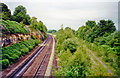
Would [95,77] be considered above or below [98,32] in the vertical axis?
below

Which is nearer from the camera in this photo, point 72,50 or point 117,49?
point 72,50

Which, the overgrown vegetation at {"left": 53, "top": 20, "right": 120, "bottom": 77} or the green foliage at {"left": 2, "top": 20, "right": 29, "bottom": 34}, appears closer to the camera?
the overgrown vegetation at {"left": 53, "top": 20, "right": 120, "bottom": 77}

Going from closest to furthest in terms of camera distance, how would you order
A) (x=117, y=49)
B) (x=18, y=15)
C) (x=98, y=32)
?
(x=117, y=49)
(x=98, y=32)
(x=18, y=15)

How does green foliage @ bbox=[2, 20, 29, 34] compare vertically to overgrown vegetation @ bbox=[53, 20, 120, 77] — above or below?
above

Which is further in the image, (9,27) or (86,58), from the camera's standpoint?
(9,27)

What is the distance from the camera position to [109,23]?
861 inches

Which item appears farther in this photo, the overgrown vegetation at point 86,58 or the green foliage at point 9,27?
the green foliage at point 9,27

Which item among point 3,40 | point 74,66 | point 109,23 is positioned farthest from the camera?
point 109,23

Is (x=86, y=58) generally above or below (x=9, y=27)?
below

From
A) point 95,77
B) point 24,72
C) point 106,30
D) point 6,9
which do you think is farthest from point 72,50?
point 6,9

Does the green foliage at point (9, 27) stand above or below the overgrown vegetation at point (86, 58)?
above

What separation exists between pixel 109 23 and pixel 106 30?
2.24 meters

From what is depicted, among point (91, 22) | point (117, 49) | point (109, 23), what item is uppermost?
point (91, 22)

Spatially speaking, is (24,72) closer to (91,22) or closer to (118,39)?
(118,39)
